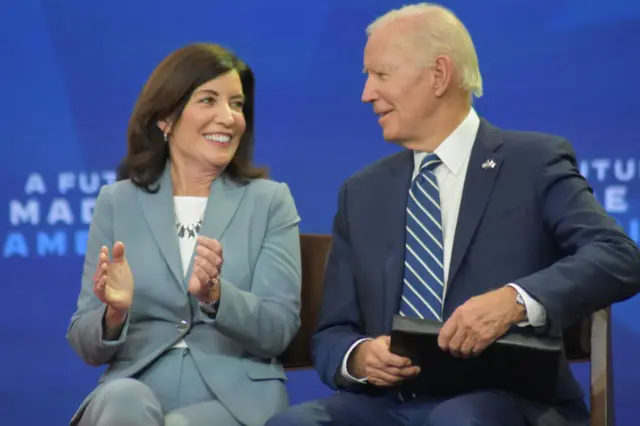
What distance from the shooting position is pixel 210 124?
2811 mm

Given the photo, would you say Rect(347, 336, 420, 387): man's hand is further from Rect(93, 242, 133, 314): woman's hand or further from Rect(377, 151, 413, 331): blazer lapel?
Rect(93, 242, 133, 314): woman's hand

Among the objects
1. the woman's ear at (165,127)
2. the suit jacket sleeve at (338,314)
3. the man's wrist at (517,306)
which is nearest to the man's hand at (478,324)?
the man's wrist at (517,306)

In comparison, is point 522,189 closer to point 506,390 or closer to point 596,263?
point 596,263

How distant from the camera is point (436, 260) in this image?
2.44 metres

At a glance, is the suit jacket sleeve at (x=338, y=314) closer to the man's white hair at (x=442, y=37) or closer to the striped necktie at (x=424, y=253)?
the striped necktie at (x=424, y=253)

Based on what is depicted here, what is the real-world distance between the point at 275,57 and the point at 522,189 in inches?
55.6

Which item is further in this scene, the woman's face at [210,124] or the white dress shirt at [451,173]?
the woman's face at [210,124]

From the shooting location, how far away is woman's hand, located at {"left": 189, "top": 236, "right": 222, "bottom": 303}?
2328 millimetres

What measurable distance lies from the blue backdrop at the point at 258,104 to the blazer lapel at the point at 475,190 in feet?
3.20

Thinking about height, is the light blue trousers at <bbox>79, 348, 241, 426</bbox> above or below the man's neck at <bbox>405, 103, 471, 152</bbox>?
below

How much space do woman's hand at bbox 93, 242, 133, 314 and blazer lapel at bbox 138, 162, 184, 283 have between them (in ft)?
0.59

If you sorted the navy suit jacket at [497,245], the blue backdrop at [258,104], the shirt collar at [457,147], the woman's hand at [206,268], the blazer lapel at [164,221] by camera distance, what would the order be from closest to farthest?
the navy suit jacket at [497,245], the woman's hand at [206,268], the shirt collar at [457,147], the blazer lapel at [164,221], the blue backdrop at [258,104]

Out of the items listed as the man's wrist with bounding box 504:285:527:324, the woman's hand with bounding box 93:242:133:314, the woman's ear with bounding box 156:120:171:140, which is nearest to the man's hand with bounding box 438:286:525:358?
the man's wrist with bounding box 504:285:527:324

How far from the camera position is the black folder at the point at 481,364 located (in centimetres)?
213
